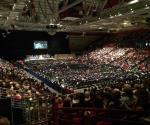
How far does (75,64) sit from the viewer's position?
3256 centimetres

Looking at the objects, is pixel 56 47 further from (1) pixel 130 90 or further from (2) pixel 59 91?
(1) pixel 130 90

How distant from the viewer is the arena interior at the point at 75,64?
21.8 feet

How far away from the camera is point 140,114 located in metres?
5.34

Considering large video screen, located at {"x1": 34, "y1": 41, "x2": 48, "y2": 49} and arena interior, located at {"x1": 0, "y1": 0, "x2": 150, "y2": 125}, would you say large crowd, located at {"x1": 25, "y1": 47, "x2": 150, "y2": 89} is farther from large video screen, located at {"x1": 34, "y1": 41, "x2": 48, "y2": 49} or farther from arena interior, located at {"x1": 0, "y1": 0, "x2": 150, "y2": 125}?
large video screen, located at {"x1": 34, "y1": 41, "x2": 48, "y2": 49}

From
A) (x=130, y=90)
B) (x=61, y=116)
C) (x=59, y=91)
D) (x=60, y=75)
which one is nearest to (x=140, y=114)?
(x=61, y=116)

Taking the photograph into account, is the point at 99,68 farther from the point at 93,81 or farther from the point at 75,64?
the point at 93,81

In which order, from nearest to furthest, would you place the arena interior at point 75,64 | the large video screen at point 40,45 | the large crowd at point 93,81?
the arena interior at point 75,64 < the large crowd at point 93,81 < the large video screen at point 40,45

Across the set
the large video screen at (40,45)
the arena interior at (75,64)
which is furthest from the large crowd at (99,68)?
the large video screen at (40,45)

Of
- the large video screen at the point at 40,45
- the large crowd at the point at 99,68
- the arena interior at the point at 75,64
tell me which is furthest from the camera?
the large video screen at the point at 40,45

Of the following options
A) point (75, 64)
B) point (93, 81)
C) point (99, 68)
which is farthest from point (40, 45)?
point (93, 81)

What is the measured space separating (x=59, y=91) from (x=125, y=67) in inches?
388

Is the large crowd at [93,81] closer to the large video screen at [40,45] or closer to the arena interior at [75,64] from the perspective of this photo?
the arena interior at [75,64]

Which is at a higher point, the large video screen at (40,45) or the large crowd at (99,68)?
the large video screen at (40,45)

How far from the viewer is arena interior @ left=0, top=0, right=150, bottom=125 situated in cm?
664
